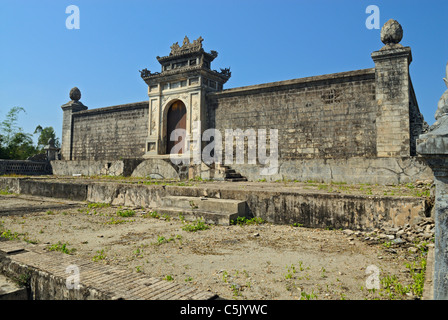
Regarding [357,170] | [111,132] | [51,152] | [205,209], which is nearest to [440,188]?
[205,209]

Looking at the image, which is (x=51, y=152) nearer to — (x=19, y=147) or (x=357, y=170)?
(x=19, y=147)

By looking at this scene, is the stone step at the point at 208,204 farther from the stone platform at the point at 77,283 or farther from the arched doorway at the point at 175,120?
the arched doorway at the point at 175,120

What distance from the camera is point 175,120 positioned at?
47.0 feet

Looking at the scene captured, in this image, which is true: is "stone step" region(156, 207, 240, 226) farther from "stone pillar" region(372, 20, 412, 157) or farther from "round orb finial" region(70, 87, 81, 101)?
"round orb finial" region(70, 87, 81, 101)

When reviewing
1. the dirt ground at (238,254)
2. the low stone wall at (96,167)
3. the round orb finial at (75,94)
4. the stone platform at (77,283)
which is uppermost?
the round orb finial at (75,94)

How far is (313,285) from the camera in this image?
8.12 ft

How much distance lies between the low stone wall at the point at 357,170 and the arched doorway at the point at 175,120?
533 centimetres

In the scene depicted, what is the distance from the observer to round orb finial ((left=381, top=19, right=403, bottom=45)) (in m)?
9.11

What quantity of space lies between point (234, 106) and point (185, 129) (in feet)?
9.29

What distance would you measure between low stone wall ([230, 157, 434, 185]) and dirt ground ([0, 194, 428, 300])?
476 centimetres

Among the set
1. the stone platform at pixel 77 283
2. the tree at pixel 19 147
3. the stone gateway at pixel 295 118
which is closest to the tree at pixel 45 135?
the tree at pixel 19 147

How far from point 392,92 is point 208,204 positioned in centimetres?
739

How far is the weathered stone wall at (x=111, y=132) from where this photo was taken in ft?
51.2
